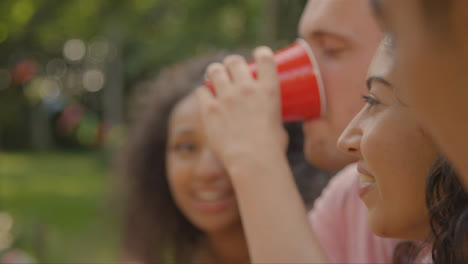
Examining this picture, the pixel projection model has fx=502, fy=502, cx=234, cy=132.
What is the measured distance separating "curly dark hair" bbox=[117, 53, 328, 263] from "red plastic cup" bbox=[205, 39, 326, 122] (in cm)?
38

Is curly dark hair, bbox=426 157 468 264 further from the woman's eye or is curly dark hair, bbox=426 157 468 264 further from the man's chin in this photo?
the man's chin

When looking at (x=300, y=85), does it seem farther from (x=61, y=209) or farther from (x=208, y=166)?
(x=61, y=209)

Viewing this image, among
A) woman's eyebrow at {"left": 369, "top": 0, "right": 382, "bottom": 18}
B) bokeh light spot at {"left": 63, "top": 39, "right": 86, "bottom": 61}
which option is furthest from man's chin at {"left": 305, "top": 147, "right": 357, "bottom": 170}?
bokeh light spot at {"left": 63, "top": 39, "right": 86, "bottom": 61}

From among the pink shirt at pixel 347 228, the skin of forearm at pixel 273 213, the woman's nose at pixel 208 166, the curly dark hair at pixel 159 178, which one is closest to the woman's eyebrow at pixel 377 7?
the skin of forearm at pixel 273 213

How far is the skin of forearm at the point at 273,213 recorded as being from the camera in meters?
0.60

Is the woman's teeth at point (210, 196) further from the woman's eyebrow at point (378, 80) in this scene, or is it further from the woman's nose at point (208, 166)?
the woman's eyebrow at point (378, 80)

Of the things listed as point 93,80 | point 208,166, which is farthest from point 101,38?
point 208,166

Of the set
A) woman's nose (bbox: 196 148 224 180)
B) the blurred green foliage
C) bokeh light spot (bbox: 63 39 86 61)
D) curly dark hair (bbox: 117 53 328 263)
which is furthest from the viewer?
bokeh light spot (bbox: 63 39 86 61)

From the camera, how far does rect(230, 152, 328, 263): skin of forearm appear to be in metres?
0.60

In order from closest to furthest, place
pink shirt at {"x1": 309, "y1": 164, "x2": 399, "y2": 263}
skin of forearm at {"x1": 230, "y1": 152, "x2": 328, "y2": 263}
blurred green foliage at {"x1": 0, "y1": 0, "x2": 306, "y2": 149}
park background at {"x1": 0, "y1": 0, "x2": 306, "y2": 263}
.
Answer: skin of forearm at {"x1": 230, "y1": 152, "x2": 328, "y2": 263}
pink shirt at {"x1": 309, "y1": 164, "x2": 399, "y2": 263}
park background at {"x1": 0, "y1": 0, "x2": 306, "y2": 263}
blurred green foliage at {"x1": 0, "y1": 0, "x2": 306, "y2": 149}

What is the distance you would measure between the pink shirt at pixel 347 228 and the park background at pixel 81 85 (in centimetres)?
54

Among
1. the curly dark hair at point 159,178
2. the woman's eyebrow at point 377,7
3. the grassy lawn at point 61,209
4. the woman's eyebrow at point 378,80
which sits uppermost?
the woman's eyebrow at point 377,7

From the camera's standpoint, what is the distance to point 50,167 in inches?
321

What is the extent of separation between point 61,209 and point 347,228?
461 cm
